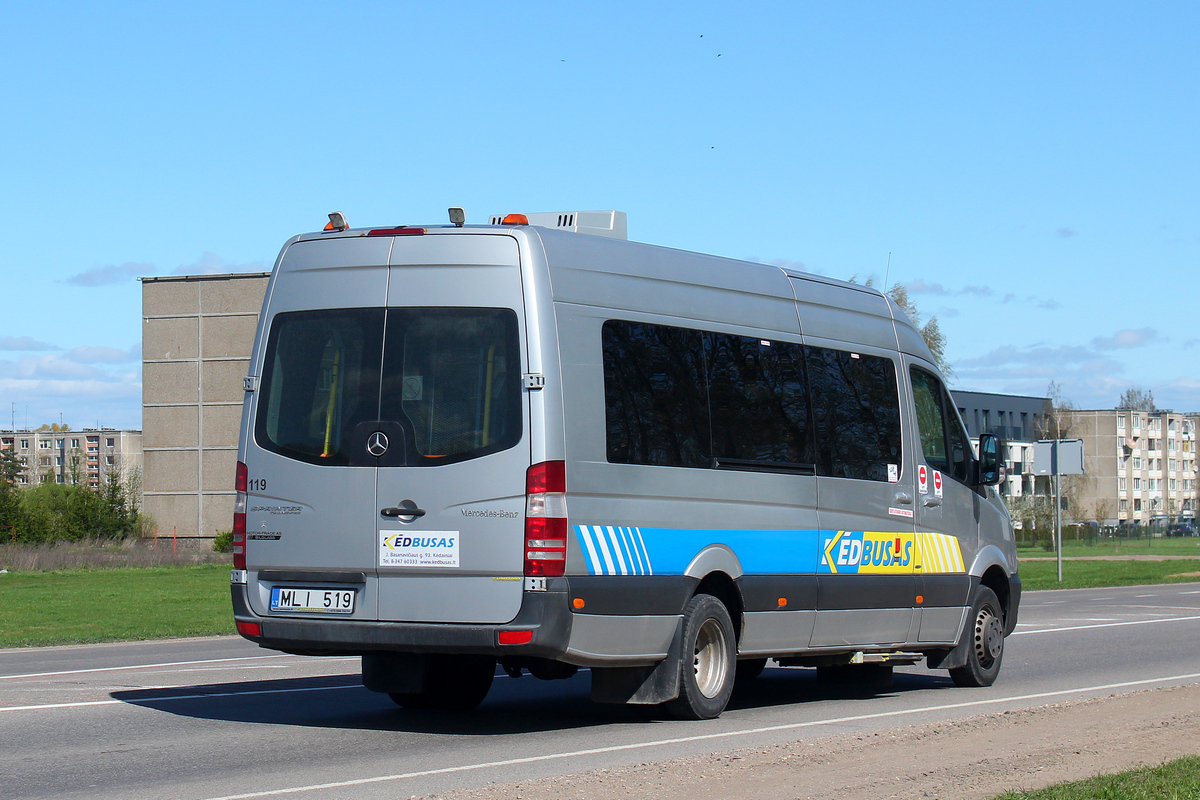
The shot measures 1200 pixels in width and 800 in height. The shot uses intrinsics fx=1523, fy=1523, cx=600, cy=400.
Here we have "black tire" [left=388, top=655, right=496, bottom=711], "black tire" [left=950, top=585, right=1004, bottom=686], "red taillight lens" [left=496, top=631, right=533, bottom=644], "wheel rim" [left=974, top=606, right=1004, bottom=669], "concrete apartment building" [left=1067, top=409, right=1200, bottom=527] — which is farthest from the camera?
"concrete apartment building" [left=1067, top=409, right=1200, bottom=527]

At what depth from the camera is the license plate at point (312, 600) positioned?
941cm

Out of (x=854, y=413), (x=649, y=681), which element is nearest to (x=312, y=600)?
(x=649, y=681)

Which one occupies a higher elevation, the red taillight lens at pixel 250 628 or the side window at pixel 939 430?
the side window at pixel 939 430

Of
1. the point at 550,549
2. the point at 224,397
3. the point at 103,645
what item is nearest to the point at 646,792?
the point at 550,549

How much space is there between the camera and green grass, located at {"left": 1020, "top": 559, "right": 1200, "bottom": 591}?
37031mm

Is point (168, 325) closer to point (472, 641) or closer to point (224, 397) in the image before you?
point (224, 397)

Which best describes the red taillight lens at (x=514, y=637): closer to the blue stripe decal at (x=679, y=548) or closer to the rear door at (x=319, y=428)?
the blue stripe decal at (x=679, y=548)

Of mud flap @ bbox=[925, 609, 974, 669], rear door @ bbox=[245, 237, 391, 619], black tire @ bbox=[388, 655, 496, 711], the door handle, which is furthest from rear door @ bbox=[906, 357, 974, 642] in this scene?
rear door @ bbox=[245, 237, 391, 619]

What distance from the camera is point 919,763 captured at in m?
8.16

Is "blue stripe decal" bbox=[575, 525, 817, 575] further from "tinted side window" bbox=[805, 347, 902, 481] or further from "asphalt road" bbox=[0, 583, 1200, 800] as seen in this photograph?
"asphalt road" bbox=[0, 583, 1200, 800]

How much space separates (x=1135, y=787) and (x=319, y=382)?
535cm

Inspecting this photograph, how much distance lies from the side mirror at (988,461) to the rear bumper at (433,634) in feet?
19.5

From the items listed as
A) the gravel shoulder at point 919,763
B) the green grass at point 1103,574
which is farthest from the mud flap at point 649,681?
the green grass at point 1103,574

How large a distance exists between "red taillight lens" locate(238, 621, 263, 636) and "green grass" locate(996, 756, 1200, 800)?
4798 mm
